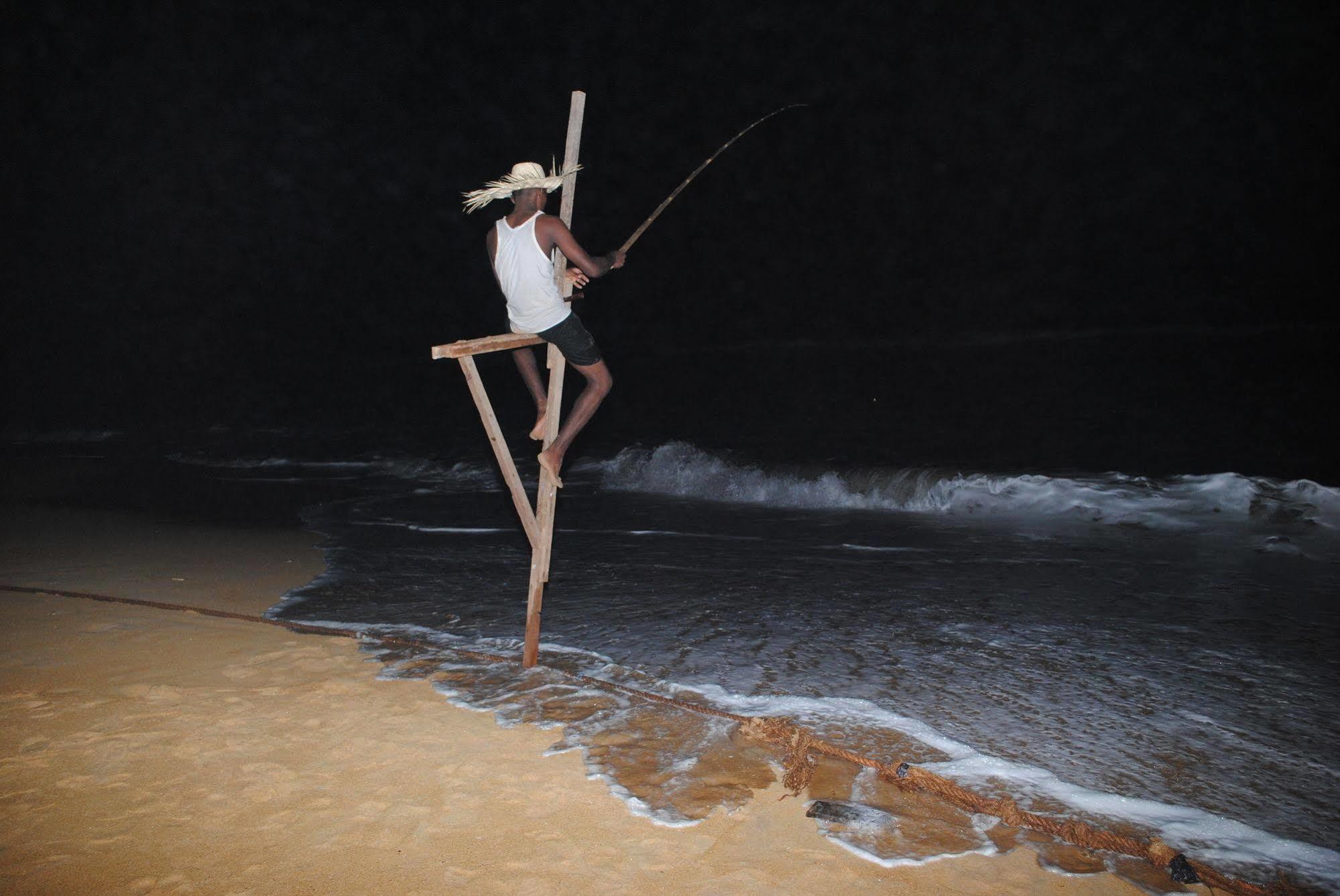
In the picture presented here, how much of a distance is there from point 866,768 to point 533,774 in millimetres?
1216

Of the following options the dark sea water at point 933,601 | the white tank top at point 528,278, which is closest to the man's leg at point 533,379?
the white tank top at point 528,278

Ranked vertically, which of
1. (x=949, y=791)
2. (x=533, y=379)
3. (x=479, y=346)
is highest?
(x=479, y=346)

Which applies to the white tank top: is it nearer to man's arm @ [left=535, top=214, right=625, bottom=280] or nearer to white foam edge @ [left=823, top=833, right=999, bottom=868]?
man's arm @ [left=535, top=214, right=625, bottom=280]

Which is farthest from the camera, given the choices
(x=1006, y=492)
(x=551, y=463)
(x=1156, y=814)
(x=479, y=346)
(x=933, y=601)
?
(x=1006, y=492)

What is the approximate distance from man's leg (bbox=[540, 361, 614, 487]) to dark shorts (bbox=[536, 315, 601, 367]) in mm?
76

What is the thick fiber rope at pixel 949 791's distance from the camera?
2.35 m

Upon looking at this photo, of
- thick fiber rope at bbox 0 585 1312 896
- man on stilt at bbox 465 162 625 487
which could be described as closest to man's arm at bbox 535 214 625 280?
Result: man on stilt at bbox 465 162 625 487

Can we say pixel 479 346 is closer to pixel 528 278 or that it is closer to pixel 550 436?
pixel 528 278

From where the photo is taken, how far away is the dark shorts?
3975mm

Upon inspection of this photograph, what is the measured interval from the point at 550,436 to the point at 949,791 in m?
2.45

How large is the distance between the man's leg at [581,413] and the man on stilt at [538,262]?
0.03 m

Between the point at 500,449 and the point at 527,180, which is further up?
the point at 527,180

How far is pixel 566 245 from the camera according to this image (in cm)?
383

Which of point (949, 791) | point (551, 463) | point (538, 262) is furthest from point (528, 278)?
point (949, 791)
